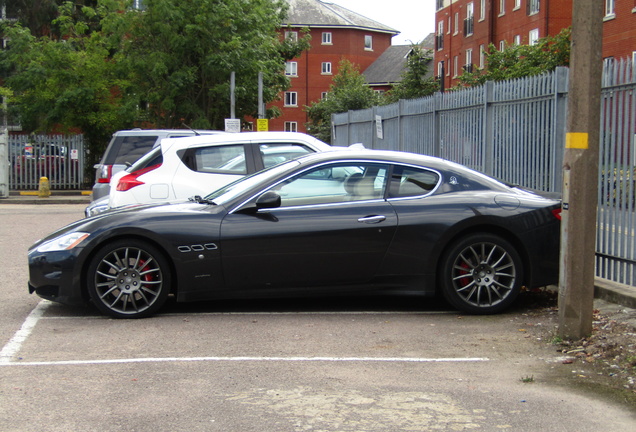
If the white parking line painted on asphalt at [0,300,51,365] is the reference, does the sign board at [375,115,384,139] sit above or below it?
above

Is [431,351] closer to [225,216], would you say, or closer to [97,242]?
[225,216]

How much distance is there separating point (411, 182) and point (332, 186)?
74 cm

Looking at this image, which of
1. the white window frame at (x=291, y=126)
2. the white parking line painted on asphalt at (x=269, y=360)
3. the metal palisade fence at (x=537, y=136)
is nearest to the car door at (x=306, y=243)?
the white parking line painted on asphalt at (x=269, y=360)

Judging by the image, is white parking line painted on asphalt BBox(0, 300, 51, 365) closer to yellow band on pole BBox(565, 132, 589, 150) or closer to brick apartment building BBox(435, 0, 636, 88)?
yellow band on pole BBox(565, 132, 589, 150)

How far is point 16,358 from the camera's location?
20.0 feet

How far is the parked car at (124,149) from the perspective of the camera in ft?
50.1

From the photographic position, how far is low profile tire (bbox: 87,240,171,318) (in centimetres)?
740

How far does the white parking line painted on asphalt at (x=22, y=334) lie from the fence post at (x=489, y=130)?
6.20 m

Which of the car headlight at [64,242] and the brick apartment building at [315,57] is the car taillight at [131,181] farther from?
the brick apartment building at [315,57]

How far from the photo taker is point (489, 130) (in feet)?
38.3

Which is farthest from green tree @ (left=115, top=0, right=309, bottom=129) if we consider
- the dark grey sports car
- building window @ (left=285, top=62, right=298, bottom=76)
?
building window @ (left=285, top=62, right=298, bottom=76)

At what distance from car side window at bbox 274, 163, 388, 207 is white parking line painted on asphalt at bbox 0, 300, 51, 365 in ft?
7.97

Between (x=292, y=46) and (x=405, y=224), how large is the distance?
4402cm

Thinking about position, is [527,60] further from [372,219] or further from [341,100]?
[341,100]
